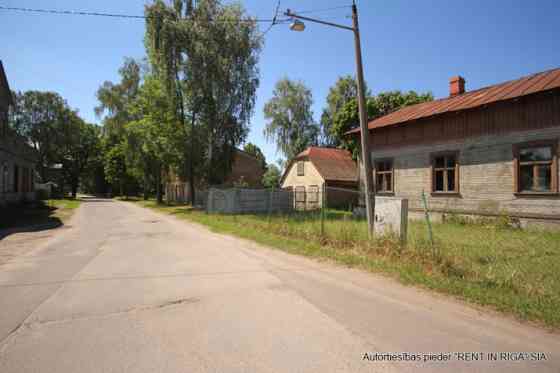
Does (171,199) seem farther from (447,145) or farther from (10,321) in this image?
(10,321)

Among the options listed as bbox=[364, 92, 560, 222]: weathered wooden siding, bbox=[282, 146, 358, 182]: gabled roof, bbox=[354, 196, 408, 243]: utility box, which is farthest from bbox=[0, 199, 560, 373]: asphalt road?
bbox=[282, 146, 358, 182]: gabled roof

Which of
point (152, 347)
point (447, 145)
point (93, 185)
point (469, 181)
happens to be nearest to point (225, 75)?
point (447, 145)

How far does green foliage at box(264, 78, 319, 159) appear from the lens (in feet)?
145

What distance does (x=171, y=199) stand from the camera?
43.1m

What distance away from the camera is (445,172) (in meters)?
16.1

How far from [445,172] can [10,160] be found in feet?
94.6

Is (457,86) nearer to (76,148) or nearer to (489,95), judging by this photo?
(489,95)

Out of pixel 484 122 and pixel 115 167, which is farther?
pixel 115 167

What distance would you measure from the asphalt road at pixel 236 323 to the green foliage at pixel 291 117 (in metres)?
38.9

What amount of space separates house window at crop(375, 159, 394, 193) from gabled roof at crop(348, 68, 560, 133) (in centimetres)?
230

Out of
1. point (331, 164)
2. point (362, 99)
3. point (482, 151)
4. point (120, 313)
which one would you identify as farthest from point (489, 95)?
point (120, 313)

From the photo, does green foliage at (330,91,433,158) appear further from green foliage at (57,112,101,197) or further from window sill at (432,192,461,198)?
green foliage at (57,112,101,197)

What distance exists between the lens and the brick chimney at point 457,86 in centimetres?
1975

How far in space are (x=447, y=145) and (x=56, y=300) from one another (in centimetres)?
1678
